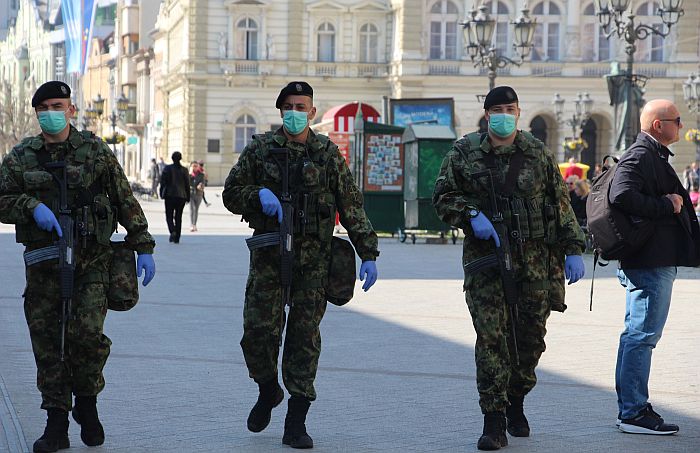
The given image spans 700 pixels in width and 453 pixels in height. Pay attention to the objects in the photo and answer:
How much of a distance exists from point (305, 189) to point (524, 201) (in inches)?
44.4

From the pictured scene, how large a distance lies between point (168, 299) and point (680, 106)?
54.5m

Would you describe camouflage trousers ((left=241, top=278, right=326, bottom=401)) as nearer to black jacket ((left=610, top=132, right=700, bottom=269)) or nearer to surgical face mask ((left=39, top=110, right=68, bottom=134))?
surgical face mask ((left=39, top=110, right=68, bottom=134))

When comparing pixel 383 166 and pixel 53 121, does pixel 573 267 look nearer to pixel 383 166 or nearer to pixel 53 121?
pixel 53 121

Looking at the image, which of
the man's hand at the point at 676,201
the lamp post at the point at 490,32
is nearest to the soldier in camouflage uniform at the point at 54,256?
the man's hand at the point at 676,201

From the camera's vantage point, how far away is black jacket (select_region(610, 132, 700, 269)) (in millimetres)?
8102

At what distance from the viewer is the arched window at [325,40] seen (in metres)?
68.7

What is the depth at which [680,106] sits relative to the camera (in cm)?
6700

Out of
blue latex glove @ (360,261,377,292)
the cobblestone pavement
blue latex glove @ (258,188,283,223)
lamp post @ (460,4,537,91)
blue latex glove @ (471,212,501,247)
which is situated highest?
lamp post @ (460,4,537,91)

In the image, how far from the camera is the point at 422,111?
2917 centimetres

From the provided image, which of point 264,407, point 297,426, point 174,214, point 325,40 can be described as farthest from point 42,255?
point 325,40

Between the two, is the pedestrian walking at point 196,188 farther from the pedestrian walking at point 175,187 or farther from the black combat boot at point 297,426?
the black combat boot at point 297,426

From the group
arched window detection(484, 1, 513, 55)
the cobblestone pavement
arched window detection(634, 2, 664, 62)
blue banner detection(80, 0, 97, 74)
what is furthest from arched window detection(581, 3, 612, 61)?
the cobblestone pavement

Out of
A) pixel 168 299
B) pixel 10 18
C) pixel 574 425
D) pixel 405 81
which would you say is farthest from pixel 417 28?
pixel 10 18

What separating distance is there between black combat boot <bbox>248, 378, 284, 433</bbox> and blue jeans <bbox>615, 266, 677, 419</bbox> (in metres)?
1.89
